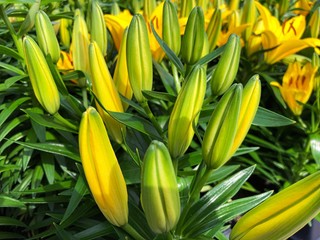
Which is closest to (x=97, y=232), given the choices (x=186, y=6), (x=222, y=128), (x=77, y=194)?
(x=77, y=194)

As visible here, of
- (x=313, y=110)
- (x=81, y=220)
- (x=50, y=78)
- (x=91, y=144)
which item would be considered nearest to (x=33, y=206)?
(x=81, y=220)

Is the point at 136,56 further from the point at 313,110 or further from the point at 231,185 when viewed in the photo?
the point at 313,110

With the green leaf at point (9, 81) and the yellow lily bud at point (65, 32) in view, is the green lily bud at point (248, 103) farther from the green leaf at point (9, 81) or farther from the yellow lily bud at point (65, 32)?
the yellow lily bud at point (65, 32)

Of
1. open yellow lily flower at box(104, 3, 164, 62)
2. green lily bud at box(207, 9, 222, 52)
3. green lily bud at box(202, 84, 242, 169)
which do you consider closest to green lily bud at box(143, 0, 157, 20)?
open yellow lily flower at box(104, 3, 164, 62)

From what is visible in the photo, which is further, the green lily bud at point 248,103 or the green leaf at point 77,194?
the green leaf at point 77,194

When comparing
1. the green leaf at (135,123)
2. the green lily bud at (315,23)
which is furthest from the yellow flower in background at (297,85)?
the green leaf at (135,123)

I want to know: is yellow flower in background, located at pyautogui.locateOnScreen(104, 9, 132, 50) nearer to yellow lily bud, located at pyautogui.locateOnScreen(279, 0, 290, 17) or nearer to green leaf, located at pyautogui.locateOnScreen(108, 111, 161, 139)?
green leaf, located at pyautogui.locateOnScreen(108, 111, 161, 139)
